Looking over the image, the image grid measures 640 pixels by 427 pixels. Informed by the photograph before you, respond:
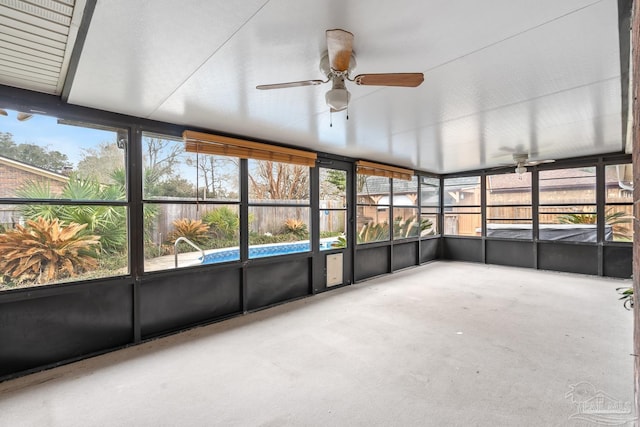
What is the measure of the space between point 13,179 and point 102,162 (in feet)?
2.14

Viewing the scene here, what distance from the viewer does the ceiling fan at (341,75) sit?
5.38ft

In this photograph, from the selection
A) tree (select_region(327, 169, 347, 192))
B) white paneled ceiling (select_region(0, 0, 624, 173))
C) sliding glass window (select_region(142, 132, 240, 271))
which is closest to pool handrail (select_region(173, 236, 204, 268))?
sliding glass window (select_region(142, 132, 240, 271))

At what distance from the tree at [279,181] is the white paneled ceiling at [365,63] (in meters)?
0.62

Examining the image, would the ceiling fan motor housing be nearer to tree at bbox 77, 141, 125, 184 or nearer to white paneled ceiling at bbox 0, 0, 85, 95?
white paneled ceiling at bbox 0, 0, 85, 95

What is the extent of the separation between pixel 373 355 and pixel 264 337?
3.80 feet

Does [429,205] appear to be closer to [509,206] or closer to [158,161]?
[509,206]

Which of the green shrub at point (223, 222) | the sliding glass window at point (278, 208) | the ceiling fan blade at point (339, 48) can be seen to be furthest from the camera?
the sliding glass window at point (278, 208)

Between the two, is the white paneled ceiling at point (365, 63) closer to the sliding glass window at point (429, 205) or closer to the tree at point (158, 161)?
the tree at point (158, 161)

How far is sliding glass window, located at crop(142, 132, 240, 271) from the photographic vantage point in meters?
3.18

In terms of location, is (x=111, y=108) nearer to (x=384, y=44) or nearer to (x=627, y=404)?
(x=384, y=44)

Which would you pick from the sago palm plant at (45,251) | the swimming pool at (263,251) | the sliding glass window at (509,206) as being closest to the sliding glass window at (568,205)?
the sliding glass window at (509,206)

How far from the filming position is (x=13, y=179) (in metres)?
2.42

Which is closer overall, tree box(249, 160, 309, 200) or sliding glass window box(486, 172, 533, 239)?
tree box(249, 160, 309, 200)

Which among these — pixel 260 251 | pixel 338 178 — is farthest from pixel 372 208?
pixel 260 251
